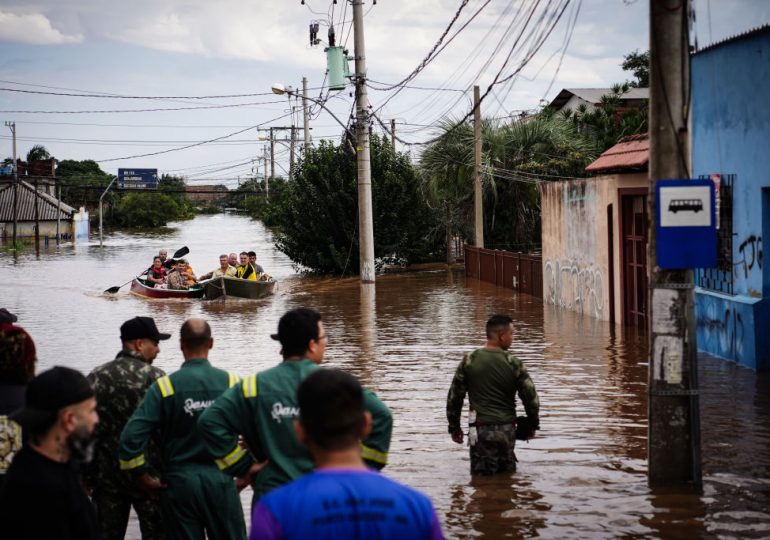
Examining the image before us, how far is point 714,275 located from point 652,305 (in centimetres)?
850

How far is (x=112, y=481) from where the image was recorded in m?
6.54

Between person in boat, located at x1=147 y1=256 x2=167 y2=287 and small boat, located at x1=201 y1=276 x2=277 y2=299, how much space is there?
249cm

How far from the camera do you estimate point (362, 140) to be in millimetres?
35750

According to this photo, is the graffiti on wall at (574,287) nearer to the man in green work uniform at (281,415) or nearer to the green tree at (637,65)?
the man in green work uniform at (281,415)

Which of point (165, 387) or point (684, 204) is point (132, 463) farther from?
point (684, 204)

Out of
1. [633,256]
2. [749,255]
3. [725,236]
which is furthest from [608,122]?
[749,255]

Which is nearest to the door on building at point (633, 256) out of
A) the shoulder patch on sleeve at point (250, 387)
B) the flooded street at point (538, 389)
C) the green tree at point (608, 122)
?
the flooded street at point (538, 389)

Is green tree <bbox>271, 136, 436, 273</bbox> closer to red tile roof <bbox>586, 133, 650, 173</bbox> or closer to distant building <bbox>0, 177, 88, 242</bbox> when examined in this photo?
red tile roof <bbox>586, 133, 650, 173</bbox>

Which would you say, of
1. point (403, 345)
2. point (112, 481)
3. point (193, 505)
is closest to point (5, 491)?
point (193, 505)

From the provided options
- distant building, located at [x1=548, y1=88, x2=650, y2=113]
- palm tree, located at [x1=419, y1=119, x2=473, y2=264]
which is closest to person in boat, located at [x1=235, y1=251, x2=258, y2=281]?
palm tree, located at [x1=419, y1=119, x2=473, y2=264]

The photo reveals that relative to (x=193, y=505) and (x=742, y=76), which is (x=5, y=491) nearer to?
(x=193, y=505)

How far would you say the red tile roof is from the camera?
17.8 metres

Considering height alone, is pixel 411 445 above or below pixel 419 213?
below

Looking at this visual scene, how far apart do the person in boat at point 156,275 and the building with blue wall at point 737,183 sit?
822 inches
